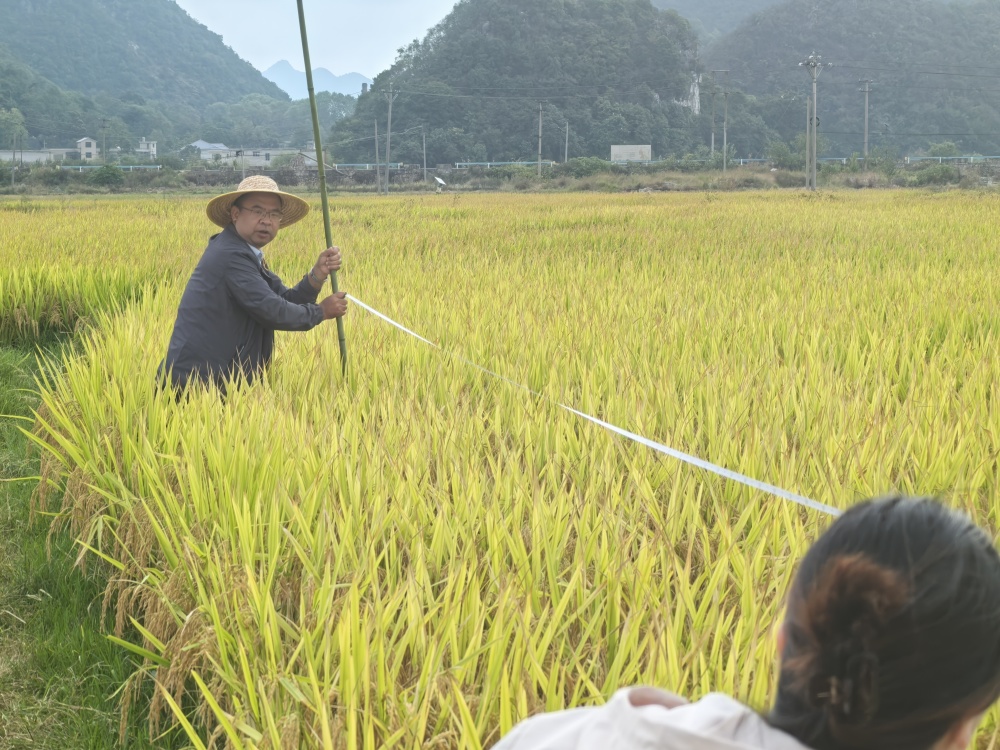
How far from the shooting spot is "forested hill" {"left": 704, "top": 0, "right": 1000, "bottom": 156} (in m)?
73.0

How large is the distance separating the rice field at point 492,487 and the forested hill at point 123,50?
103814mm

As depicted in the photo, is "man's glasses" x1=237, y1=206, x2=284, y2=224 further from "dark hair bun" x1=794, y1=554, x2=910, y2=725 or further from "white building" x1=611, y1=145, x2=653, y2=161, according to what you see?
"white building" x1=611, y1=145, x2=653, y2=161

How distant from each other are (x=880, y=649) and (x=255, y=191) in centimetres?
288

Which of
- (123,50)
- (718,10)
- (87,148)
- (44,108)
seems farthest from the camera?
(718,10)

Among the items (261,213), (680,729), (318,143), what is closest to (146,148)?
(261,213)

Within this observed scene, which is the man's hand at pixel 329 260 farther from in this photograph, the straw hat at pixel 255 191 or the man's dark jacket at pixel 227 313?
the straw hat at pixel 255 191

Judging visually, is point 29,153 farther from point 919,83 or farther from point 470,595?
point 470,595

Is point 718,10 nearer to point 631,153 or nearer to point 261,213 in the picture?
point 631,153

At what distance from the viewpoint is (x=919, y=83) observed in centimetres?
7556

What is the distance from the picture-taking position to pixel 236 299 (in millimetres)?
3326

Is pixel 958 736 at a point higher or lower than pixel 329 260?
lower

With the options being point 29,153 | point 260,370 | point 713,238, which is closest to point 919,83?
point 29,153

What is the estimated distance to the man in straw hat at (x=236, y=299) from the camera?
3.23 meters

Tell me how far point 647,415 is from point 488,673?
144cm
